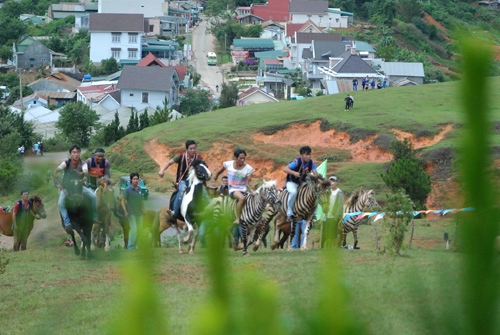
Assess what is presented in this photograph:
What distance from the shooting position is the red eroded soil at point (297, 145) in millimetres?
34562

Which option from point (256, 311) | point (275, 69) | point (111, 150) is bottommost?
point (256, 311)

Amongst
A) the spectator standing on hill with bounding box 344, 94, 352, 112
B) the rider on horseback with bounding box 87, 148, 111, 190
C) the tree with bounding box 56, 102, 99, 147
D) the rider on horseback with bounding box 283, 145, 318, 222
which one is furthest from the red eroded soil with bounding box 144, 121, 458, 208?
the rider on horseback with bounding box 87, 148, 111, 190

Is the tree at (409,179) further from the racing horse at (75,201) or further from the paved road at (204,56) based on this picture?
the paved road at (204,56)

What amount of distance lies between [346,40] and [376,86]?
21.7m

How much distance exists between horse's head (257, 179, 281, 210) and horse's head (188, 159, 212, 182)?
168cm

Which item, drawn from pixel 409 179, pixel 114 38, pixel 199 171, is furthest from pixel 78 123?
pixel 114 38

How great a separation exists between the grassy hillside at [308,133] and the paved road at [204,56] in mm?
29925

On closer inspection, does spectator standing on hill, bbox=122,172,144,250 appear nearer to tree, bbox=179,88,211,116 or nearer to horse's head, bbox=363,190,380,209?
horse's head, bbox=363,190,380,209

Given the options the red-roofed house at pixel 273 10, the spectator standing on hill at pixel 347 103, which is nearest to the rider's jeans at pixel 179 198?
the spectator standing on hill at pixel 347 103

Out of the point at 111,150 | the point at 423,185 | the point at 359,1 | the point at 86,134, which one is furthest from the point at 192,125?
the point at 359,1

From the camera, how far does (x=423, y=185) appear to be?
2383cm

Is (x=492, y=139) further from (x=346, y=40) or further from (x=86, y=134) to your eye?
(x=346, y=40)

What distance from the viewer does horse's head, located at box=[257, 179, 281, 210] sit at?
12.8 meters

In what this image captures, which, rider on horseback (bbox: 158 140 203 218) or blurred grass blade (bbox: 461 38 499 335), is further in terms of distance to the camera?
rider on horseback (bbox: 158 140 203 218)
